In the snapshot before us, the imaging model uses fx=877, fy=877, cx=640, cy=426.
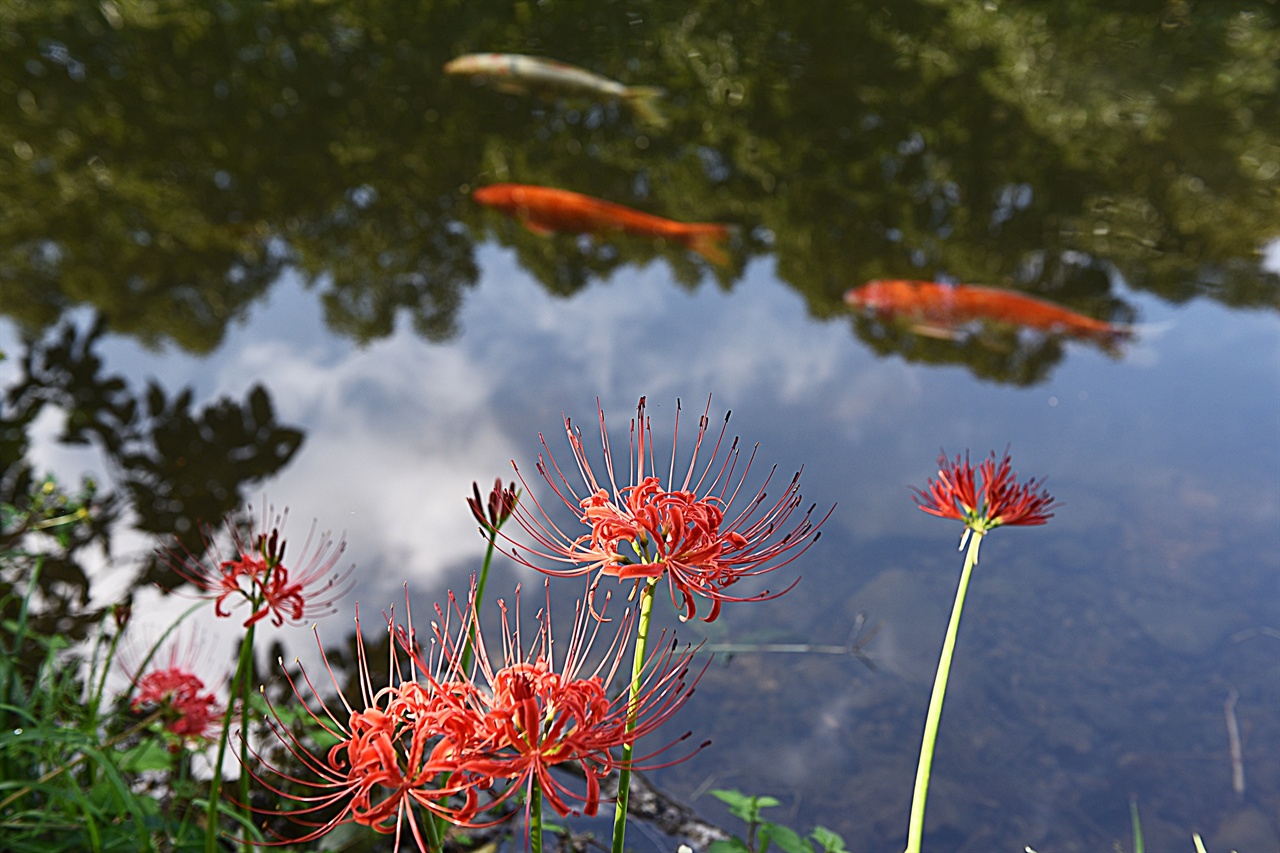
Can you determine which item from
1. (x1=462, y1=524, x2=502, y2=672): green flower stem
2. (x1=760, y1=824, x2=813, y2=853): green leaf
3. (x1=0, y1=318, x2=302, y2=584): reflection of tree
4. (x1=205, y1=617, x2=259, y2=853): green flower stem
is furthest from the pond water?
(x1=205, y1=617, x2=259, y2=853): green flower stem

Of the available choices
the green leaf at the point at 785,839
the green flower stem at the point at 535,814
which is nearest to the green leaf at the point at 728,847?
the green leaf at the point at 785,839

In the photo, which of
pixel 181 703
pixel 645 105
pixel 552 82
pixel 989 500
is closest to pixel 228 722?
pixel 181 703

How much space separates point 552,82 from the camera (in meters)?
5.72

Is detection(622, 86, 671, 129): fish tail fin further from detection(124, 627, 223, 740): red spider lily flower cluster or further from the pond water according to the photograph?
detection(124, 627, 223, 740): red spider lily flower cluster

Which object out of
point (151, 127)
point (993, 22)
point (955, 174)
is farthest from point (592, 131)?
point (993, 22)

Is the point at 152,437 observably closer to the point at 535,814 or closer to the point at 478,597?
the point at 478,597

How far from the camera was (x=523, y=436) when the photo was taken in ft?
11.8

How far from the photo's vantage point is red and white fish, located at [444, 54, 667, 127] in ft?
18.7

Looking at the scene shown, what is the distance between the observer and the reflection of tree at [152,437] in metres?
3.23

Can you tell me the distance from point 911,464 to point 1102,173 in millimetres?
3068

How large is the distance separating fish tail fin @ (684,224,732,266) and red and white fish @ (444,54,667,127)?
1397 millimetres

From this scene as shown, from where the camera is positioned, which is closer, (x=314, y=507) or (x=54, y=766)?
(x=54, y=766)

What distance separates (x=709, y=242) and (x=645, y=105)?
1.70 m

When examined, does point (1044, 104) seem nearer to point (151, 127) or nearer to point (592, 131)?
point (592, 131)
